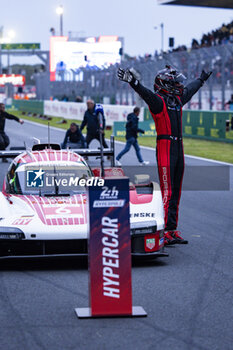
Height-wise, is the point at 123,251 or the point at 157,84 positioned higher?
the point at 157,84

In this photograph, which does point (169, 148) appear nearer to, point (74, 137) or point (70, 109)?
point (74, 137)

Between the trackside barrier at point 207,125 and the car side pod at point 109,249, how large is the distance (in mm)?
21782

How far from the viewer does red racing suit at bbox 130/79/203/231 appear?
348 inches

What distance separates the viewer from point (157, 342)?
16.9 feet

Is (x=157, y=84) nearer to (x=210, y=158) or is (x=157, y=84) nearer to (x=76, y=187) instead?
(x=76, y=187)

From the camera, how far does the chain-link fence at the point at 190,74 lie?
28.7 meters

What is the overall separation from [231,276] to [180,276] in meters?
0.47

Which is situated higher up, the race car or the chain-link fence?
the chain-link fence

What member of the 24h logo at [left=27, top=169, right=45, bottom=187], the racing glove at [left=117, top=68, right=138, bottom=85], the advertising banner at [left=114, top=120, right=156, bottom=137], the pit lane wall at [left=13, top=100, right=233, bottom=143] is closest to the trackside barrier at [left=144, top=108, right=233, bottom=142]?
the pit lane wall at [left=13, top=100, right=233, bottom=143]

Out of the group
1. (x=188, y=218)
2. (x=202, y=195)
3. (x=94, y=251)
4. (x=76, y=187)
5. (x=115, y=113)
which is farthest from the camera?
(x=115, y=113)

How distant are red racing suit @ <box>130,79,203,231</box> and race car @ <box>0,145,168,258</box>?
26 centimetres

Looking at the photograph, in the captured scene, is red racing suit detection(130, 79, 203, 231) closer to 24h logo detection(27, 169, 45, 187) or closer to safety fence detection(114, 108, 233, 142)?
24h logo detection(27, 169, 45, 187)

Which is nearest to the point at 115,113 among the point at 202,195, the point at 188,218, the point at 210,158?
the point at 210,158

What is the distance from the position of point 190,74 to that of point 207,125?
8.41 feet
